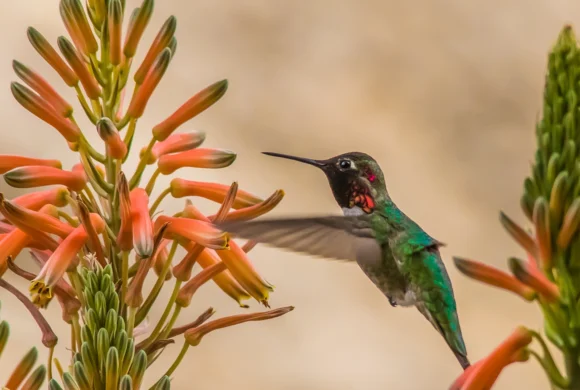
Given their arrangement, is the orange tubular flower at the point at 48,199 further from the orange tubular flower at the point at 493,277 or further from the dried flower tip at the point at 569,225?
the dried flower tip at the point at 569,225

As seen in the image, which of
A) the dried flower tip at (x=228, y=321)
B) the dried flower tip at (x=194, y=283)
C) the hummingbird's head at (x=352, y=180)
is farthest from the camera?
the hummingbird's head at (x=352, y=180)

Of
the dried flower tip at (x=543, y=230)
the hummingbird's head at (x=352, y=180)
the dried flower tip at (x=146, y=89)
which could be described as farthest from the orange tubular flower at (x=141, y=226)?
the hummingbird's head at (x=352, y=180)

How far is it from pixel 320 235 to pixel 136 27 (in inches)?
34.4

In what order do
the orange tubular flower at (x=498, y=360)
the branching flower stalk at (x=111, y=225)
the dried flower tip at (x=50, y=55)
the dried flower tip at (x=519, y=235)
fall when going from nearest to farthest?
the dried flower tip at (x=519, y=235) < the orange tubular flower at (x=498, y=360) < the branching flower stalk at (x=111, y=225) < the dried flower tip at (x=50, y=55)

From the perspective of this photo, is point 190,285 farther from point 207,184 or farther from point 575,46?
point 575,46

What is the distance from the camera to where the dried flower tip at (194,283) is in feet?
7.02

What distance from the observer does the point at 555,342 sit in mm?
1414

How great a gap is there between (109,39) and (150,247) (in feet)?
2.19

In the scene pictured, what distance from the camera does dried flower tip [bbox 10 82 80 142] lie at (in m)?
2.12

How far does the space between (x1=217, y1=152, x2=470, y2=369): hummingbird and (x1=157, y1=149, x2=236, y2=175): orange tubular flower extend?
24.4 inches

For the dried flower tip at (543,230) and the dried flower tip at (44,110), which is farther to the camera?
the dried flower tip at (44,110)

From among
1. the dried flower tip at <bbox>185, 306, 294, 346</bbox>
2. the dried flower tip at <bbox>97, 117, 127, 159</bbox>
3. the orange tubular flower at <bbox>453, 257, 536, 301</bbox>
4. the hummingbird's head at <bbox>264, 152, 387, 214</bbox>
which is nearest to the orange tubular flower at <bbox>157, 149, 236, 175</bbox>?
the dried flower tip at <bbox>97, 117, 127, 159</bbox>

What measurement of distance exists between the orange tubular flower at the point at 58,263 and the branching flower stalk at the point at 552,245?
0.89m

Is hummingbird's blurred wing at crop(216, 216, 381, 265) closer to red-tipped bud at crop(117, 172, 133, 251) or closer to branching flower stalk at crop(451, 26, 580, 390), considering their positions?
red-tipped bud at crop(117, 172, 133, 251)
